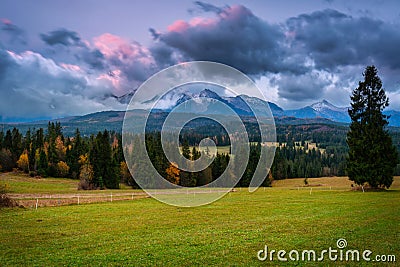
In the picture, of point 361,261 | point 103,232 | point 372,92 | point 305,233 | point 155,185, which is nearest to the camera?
point 361,261

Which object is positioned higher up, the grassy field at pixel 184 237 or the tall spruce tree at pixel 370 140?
the tall spruce tree at pixel 370 140

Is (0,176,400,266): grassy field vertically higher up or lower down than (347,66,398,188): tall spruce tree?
lower down

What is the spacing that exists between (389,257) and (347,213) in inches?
600

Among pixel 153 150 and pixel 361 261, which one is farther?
pixel 153 150

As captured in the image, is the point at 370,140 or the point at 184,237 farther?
the point at 370,140

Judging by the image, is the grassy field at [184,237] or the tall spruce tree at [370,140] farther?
the tall spruce tree at [370,140]

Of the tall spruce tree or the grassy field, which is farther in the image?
the tall spruce tree

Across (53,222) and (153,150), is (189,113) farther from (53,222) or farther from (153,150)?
(153,150)

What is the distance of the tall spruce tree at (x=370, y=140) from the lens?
2117 inches

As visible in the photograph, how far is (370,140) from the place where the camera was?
5497cm

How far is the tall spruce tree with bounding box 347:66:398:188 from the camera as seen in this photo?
5378cm

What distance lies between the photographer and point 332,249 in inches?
652

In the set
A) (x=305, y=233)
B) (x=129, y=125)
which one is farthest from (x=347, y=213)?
(x=129, y=125)

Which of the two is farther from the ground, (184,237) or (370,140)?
(370,140)
